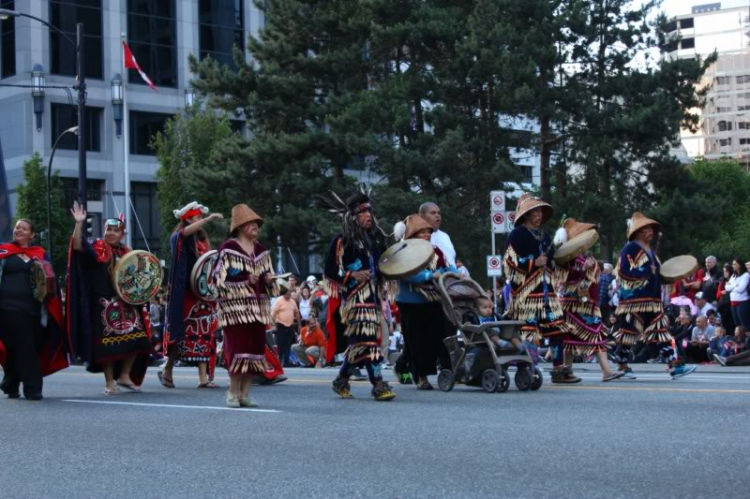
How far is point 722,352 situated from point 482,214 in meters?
18.0

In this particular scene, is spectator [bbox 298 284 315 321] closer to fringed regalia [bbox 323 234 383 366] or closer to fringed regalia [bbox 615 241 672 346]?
fringed regalia [bbox 615 241 672 346]

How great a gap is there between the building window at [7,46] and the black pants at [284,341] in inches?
1462

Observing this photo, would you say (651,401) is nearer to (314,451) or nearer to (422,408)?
(422,408)

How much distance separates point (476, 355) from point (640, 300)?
9.07 feet

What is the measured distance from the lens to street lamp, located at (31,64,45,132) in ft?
188

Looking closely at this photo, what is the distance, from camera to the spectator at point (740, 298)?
71.7 ft

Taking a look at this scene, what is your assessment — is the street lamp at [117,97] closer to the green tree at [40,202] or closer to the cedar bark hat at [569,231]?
the green tree at [40,202]

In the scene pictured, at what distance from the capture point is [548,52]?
1436 inches

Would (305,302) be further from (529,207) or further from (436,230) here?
(529,207)


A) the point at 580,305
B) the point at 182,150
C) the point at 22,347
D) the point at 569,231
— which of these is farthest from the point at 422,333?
the point at 182,150

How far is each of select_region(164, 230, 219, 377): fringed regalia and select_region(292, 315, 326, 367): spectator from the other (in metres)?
10.3

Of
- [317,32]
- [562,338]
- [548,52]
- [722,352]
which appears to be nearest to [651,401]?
[562,338]

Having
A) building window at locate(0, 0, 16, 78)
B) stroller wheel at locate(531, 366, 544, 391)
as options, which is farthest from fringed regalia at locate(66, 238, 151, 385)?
→ building window at locate(0, 0, 16, 78)

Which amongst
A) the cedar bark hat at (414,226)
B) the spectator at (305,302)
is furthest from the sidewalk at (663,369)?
the spectator at (305,302)
